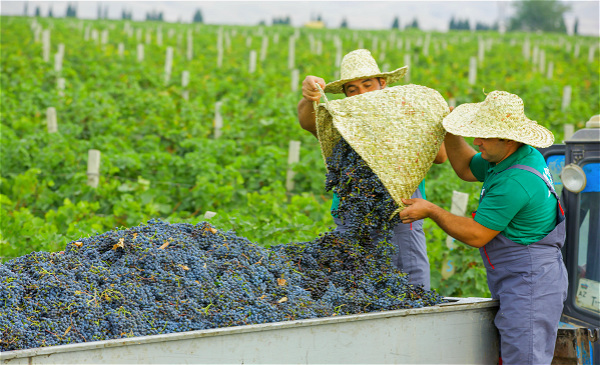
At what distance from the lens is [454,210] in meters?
5.39

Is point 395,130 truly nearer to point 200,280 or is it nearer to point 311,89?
point 311,89

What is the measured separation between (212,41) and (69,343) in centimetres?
2469

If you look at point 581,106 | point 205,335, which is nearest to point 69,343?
point 205,335

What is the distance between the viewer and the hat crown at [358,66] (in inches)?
122

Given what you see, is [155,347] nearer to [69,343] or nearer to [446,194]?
[69,343]

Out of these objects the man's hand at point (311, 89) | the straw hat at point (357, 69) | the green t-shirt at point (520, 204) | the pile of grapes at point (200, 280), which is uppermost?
the straw hat at point (357, 69)

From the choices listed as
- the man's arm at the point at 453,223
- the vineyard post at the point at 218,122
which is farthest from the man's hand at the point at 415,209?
the vineyard post at the point at 218,122

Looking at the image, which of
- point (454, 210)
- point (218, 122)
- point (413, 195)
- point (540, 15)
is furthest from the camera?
point (540, 15)

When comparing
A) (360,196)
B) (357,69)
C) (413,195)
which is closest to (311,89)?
(357,69)

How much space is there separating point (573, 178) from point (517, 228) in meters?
0.51

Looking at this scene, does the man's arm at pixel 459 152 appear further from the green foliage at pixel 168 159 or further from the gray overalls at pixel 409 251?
the green foliage at pixel 168 159

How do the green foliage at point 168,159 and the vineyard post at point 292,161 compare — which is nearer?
the green foliage at point 168,159

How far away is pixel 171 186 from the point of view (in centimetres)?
643

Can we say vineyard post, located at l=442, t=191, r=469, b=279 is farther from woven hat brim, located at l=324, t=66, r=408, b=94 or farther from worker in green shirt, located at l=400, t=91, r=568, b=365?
worker in green shirt, located at l=400, t=91, r=568, b=365
